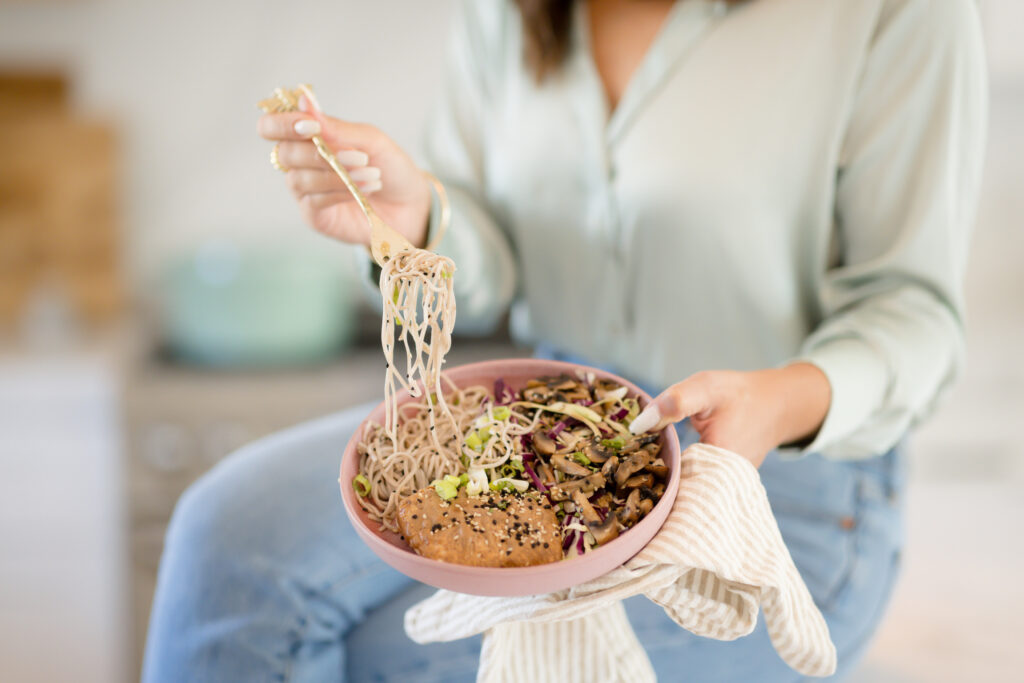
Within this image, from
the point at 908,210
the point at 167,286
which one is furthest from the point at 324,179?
the point at 167,286

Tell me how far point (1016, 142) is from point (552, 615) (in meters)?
1.45

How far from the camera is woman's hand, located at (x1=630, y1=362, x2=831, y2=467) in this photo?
1.86 ft

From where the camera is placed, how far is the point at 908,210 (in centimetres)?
81

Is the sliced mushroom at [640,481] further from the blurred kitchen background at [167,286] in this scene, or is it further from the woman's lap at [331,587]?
the blurred kitchen background at [167,286]

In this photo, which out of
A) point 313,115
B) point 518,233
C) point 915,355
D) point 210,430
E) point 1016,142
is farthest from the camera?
point 210,430

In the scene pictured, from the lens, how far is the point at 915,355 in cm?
78

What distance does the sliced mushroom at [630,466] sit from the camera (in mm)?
558

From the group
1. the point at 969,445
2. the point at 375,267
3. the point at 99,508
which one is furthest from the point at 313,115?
the point at 969,445

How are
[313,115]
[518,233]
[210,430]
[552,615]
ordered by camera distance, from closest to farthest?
[552,615], [313,115], [518,233], [210,430]

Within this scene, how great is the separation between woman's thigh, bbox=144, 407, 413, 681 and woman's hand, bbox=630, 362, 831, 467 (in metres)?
Answer: 0.37

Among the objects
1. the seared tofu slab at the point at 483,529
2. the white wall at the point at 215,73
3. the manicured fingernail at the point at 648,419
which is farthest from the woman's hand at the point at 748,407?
the white wall at the point at 215,73

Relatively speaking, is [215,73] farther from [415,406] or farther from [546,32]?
[415,406]

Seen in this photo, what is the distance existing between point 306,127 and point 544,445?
33 centimetres

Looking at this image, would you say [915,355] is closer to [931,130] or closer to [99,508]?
[931,130]
